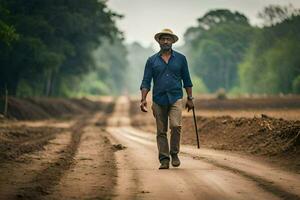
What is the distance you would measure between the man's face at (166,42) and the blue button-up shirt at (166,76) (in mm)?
202

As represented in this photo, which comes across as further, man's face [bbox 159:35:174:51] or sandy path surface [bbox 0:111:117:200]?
man's face [bbox 159:35:174:51]

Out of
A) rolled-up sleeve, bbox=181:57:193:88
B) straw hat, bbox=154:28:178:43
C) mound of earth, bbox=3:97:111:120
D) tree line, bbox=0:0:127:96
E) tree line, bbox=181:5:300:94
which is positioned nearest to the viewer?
straw hat, bbox=154:28:178:43

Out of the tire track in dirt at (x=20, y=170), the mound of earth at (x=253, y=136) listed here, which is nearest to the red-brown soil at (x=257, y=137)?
the mound of earth at (x=253, y=136)

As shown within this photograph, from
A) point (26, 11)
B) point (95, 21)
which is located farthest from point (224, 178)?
point (95, 21)

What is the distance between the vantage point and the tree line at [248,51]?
68.1 meters

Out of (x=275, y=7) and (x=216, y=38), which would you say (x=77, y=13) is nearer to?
(x=275, y=7)

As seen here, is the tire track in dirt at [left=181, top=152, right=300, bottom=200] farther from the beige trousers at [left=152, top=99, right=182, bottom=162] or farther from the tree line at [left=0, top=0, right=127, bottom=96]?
the tree line at [left=0, top=0, right=127, bottom=96]

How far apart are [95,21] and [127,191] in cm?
4532

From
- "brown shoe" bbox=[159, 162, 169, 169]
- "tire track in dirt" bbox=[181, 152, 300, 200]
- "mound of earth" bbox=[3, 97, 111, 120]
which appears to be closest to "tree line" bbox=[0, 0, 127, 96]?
"mound of earth" bbox=[3, 97, 111, 120]

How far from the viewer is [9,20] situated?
37656mm

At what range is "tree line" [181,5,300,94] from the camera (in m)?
68.1

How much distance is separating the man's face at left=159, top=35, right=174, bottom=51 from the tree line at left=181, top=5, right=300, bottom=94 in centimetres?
5332

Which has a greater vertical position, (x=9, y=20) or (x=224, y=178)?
(x=9, y=20)

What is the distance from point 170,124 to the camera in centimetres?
1126
